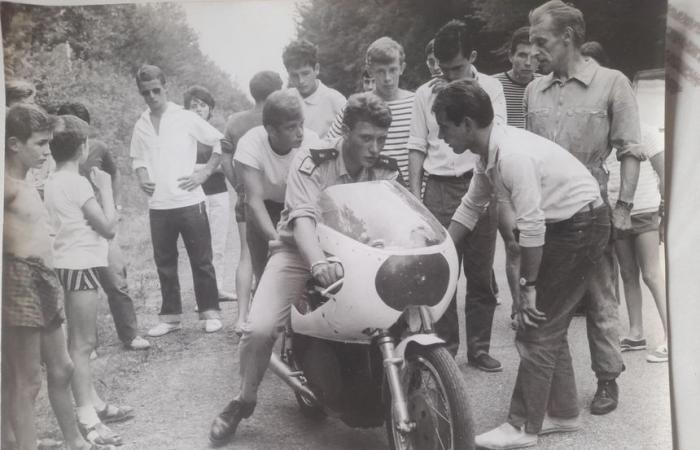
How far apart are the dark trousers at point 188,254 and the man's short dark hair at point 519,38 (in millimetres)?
1228

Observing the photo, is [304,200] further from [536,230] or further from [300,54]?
[536,230]

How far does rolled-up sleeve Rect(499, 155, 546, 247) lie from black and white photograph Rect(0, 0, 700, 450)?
0.07 feet

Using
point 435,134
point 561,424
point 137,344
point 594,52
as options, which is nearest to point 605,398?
point 561,424

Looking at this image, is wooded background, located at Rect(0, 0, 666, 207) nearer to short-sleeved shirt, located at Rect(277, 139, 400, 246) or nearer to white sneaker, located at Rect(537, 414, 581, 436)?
short-sleeved shirt, located at Rect(277, 139, 400, 246)

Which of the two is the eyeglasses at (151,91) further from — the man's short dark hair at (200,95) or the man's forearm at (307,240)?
the man's forearm at (307,240)

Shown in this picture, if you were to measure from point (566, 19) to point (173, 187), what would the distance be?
4.91 ft

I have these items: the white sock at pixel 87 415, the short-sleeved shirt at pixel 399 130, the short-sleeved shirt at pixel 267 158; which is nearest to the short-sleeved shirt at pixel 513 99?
the short-sleeved shirt at pixel 399 130

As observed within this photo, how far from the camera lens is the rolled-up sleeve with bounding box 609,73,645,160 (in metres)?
2.29

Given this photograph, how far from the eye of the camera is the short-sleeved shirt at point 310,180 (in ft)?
7.14

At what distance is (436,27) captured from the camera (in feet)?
7.58

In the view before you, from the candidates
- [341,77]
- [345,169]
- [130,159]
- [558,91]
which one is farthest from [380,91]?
[130,159]

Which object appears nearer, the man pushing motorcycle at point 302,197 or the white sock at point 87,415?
the man pushing motorcycle at point 302,197

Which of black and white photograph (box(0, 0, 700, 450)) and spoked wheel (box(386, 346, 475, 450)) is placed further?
black and white photograph (box(0, 0, 700, 450))

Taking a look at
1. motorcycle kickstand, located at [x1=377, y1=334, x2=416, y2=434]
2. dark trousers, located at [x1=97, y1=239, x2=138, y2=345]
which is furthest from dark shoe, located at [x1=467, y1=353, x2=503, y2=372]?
dark trousers, located at [x1=97, y1=239, x2=138, y2=345]
